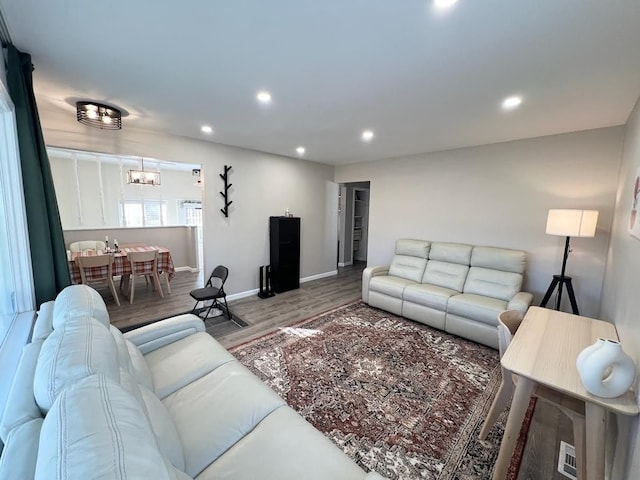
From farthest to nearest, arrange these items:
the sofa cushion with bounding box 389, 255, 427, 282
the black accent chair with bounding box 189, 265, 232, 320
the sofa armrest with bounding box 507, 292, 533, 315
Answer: the sofa cushion with bounding box 389, 255, 427, 282
the black accent chair with bounding box 189, 265, 232, 320
the sofa armrest with bounding box 507, 292, 533, 315

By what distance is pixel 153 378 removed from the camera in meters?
1.57

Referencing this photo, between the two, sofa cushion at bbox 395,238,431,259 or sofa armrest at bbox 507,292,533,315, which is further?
sofa cushion at bbox 395,238,431,259

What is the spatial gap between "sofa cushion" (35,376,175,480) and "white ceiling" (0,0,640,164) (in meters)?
1.69

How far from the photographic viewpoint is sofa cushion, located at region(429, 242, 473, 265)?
12.0ft

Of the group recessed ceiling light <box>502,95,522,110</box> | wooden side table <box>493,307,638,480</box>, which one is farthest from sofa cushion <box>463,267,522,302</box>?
recessed ceiling light <box>502,95,522,110</box>

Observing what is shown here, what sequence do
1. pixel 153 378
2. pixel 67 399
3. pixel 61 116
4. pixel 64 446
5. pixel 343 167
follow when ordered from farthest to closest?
1. pixel 343 167
2. pixel 61 116
3. pixel 153 378
4. pixel 67 399
5. pixel 64 446

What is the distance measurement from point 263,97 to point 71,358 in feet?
7.11

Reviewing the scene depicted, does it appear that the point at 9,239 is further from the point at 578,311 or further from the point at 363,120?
the point at 578,311

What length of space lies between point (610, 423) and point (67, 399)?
272cm

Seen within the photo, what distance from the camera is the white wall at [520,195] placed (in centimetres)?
292

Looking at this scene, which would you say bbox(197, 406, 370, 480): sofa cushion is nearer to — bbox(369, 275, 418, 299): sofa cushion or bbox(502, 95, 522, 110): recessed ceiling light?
bbox(369, 275, 418, 299): sofa cushion

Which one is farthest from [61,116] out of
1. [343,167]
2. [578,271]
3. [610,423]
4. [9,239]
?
[578,271]

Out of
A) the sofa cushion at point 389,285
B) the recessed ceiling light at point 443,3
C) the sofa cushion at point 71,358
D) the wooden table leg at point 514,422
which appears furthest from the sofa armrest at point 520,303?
the sofa cushion at point 71,358

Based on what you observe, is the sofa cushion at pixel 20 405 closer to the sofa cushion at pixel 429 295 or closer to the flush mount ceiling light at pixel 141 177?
the sofa cushion at pixel 429 295
